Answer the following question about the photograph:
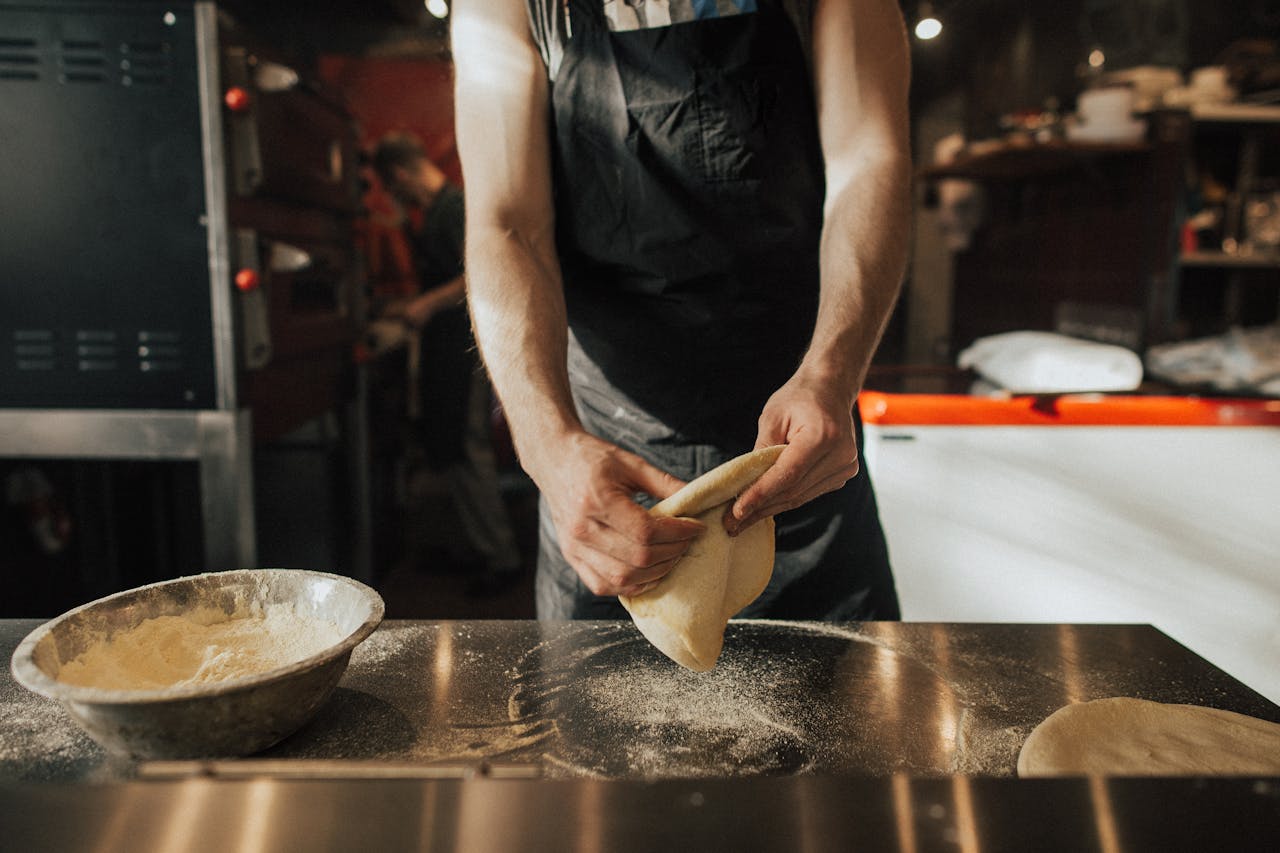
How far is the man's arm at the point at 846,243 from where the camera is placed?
956 mm

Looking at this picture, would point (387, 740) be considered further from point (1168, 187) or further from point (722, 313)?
point (1168, 187)

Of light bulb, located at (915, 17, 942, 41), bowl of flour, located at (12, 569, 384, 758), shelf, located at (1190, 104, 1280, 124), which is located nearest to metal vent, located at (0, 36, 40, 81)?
bowl of flour, located at (12, 569, 384, 758)

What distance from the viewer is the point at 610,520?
860mm

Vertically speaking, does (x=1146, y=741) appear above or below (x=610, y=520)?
below

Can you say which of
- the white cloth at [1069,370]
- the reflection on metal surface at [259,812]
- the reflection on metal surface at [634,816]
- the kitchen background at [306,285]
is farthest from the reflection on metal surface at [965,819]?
the white cloth at [1069,370]

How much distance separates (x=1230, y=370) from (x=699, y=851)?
8.39ft

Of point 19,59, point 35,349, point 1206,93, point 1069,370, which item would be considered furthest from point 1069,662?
point 1206,93

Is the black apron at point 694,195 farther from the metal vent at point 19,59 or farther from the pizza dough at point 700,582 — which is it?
the metal vent at point 19,59

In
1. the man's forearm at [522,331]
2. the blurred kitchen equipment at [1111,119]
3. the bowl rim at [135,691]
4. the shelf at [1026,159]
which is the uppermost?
the blurred kitchen equipment at [1111,119]

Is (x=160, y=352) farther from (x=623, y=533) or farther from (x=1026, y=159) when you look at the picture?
(x=1026, y=159)

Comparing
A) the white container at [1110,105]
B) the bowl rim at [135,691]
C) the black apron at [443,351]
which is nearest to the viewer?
the bowl rim at [135,691]

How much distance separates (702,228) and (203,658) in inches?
35.6

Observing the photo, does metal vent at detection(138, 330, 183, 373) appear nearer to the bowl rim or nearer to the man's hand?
the bowl rim

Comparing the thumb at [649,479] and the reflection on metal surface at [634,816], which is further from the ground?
the thumb at [649,479]
